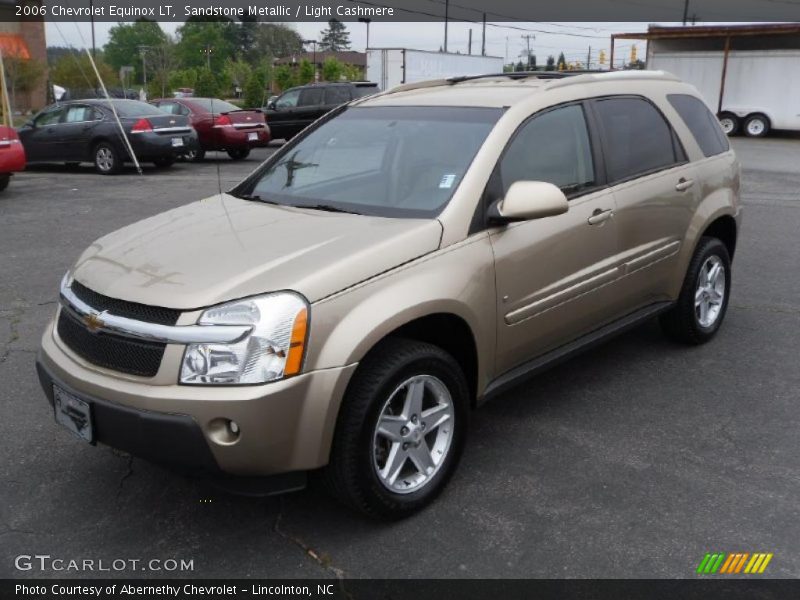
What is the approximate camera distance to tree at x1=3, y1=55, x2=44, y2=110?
37.2m

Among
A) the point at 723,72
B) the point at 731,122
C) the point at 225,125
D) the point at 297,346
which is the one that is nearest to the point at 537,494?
the point at 297,346

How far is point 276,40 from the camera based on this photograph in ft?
221

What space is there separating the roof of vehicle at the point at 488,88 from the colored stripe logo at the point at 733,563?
2232 mm

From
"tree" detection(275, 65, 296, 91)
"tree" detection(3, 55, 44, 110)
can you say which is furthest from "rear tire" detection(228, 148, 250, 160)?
"tree" detection(275, 65, 296, 91)

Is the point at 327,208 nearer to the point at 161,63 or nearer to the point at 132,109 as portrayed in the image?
the point at 132,109

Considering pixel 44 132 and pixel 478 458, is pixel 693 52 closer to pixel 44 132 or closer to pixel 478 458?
pixel 44 132

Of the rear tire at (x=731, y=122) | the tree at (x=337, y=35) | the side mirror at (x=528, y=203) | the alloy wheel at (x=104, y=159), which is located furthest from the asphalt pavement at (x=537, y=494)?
the tree at (x=337, y=35)

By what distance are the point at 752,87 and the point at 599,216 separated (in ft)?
88.5

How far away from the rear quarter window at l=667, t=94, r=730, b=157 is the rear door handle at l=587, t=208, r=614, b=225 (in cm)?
129

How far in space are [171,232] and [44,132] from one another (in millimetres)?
14752

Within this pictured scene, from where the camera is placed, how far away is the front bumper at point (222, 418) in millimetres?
2793

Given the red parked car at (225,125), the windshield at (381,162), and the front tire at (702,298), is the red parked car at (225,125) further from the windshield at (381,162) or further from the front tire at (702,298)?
the front tire at (702,298)

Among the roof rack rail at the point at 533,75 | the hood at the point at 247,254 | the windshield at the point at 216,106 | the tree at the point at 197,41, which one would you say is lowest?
the hood at the point at 247,254

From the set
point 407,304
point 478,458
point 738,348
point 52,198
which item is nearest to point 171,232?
point 407,304
